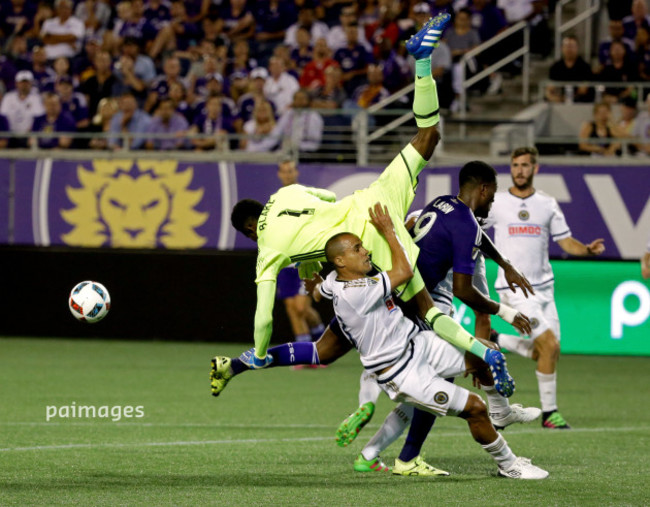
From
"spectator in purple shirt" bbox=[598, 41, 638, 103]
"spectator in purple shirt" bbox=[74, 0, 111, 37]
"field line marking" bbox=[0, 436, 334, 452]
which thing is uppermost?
"spectator in purple shirt" bbox=[74, 0, 111, 37]

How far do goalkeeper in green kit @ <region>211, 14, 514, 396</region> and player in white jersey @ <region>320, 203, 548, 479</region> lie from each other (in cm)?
38

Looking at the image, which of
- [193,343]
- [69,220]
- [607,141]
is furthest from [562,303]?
[69,220]

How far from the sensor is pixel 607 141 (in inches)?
642

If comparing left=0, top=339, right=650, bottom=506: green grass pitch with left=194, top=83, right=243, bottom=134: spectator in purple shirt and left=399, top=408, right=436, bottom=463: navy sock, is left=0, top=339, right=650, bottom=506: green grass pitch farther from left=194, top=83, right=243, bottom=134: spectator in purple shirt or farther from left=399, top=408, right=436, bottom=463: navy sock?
left=194, top=83, right=243, bottom=134: spectator in purple shirt

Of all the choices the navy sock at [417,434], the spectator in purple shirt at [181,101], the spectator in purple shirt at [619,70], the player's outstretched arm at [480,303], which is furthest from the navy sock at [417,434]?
the spectator in purple shirt at [181,101]

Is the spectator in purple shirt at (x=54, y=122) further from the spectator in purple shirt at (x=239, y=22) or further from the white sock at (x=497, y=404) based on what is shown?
the white sock at (x=497, y=404)

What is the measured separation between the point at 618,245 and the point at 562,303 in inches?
43.7

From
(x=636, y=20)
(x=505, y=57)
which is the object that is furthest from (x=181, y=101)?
(x=636, y=20)

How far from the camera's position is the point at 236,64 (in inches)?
817

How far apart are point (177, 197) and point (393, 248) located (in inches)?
430

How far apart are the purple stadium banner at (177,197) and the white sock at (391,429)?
8.95 metres

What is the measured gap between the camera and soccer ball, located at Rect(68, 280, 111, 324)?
9.14 m

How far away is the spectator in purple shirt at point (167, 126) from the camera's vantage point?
18.9 meters

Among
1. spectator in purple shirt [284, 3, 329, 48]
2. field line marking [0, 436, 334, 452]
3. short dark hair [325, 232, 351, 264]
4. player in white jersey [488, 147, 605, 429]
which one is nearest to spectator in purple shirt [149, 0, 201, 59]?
spectator in purple shirt [284, 3, 329, 48]
